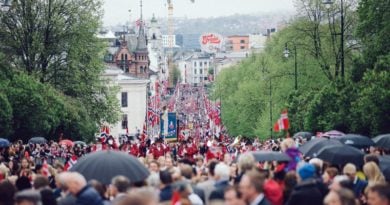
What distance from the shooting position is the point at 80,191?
15789 millimetres

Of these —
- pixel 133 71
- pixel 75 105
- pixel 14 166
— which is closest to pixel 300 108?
pixel 75 105

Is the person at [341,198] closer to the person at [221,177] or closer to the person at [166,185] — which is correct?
the person at [221,177]

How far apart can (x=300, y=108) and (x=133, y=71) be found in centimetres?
10517

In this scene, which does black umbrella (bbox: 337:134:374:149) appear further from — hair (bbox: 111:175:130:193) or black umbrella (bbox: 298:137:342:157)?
hair (bbox: 111:175:130:193)

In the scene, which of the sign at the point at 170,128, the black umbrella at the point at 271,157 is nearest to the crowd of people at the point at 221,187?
the black umbrella at the point at 271,157

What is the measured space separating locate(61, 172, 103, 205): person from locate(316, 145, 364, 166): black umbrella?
9258mm

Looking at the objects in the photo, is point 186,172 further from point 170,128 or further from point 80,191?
point 170,128

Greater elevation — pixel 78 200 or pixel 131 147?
pixel 78 200

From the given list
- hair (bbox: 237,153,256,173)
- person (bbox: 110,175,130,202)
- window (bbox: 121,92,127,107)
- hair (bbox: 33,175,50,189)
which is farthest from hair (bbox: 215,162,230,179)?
window (bbox: 121,92,127,107)

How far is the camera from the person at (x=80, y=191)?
1569 centimetres

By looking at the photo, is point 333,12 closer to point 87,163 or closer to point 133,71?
point 87,163

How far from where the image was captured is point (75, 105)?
67500mm

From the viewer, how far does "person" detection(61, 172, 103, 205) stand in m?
15.7

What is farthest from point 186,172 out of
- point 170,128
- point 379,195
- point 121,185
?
point 170,128
